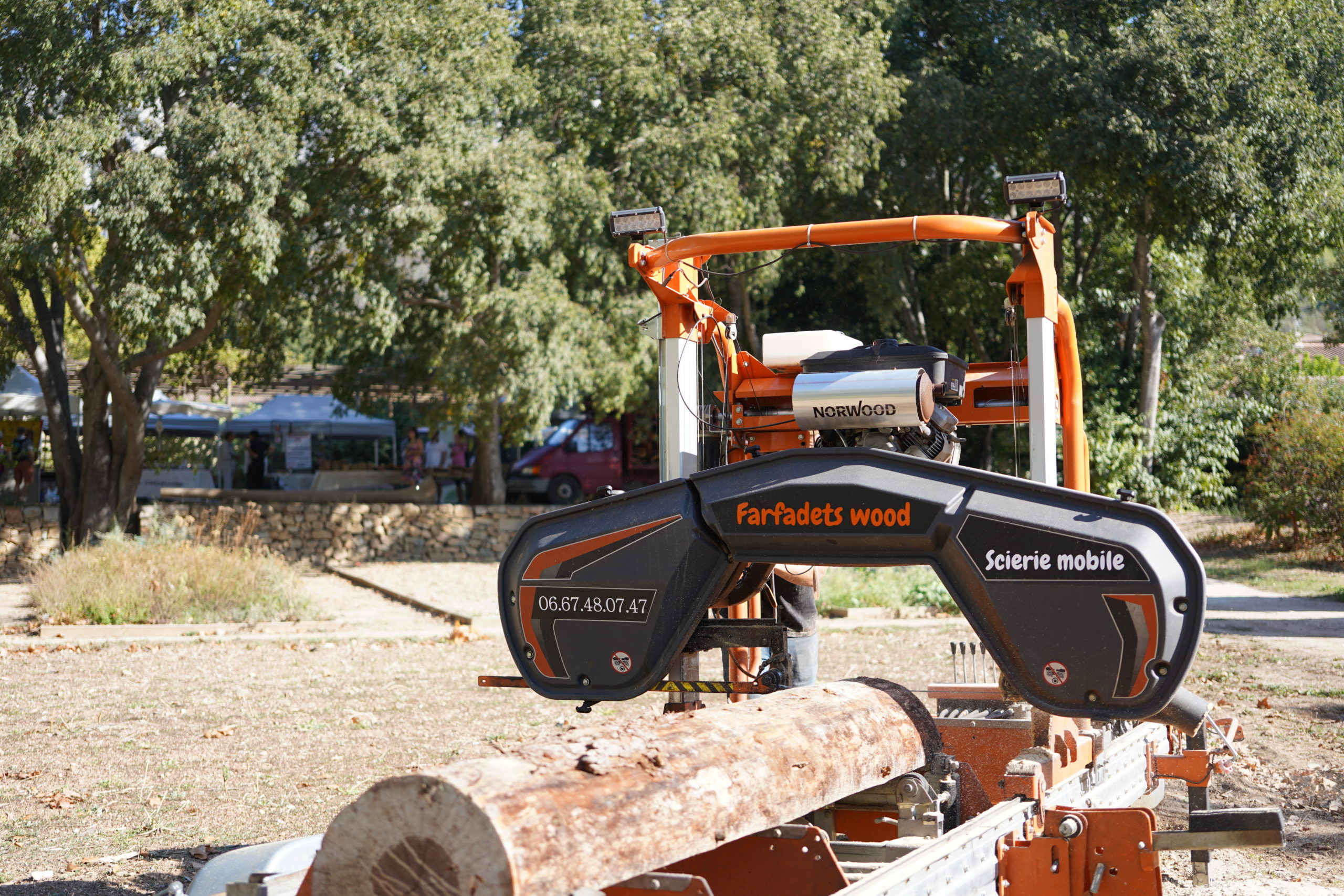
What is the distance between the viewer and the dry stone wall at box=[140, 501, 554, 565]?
63.3 ft

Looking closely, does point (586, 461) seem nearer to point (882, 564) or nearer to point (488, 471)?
point (488, 471)

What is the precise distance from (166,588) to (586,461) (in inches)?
528

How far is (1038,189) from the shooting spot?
391 cm

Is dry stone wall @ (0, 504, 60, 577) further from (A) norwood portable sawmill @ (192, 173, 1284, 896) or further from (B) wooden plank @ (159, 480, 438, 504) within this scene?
(A) norwood portable sawmill @ (192, 173, 1284, 896)

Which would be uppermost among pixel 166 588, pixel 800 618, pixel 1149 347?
pixel 1149 347

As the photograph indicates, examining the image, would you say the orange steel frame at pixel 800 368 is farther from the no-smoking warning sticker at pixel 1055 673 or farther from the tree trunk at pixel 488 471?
the tree trunk at pixel 488 471

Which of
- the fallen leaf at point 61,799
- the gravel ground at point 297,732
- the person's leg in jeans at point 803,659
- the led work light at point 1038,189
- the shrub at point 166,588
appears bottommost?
the gravel ground at point 297,732

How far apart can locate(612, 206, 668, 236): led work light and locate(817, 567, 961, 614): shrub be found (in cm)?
867

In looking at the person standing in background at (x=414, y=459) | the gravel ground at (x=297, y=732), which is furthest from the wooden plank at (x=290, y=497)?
the gravel ground at (x=297, y=732)

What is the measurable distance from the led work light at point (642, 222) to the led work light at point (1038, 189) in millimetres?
1205

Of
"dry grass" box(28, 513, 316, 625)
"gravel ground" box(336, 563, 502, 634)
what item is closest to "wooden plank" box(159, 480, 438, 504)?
"gravel ground" box(336, 563, 502, 634)

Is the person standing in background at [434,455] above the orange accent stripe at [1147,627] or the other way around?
above

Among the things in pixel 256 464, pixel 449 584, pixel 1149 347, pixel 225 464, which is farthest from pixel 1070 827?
pixel 256 464

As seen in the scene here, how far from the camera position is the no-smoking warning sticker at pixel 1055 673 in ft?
10.2
